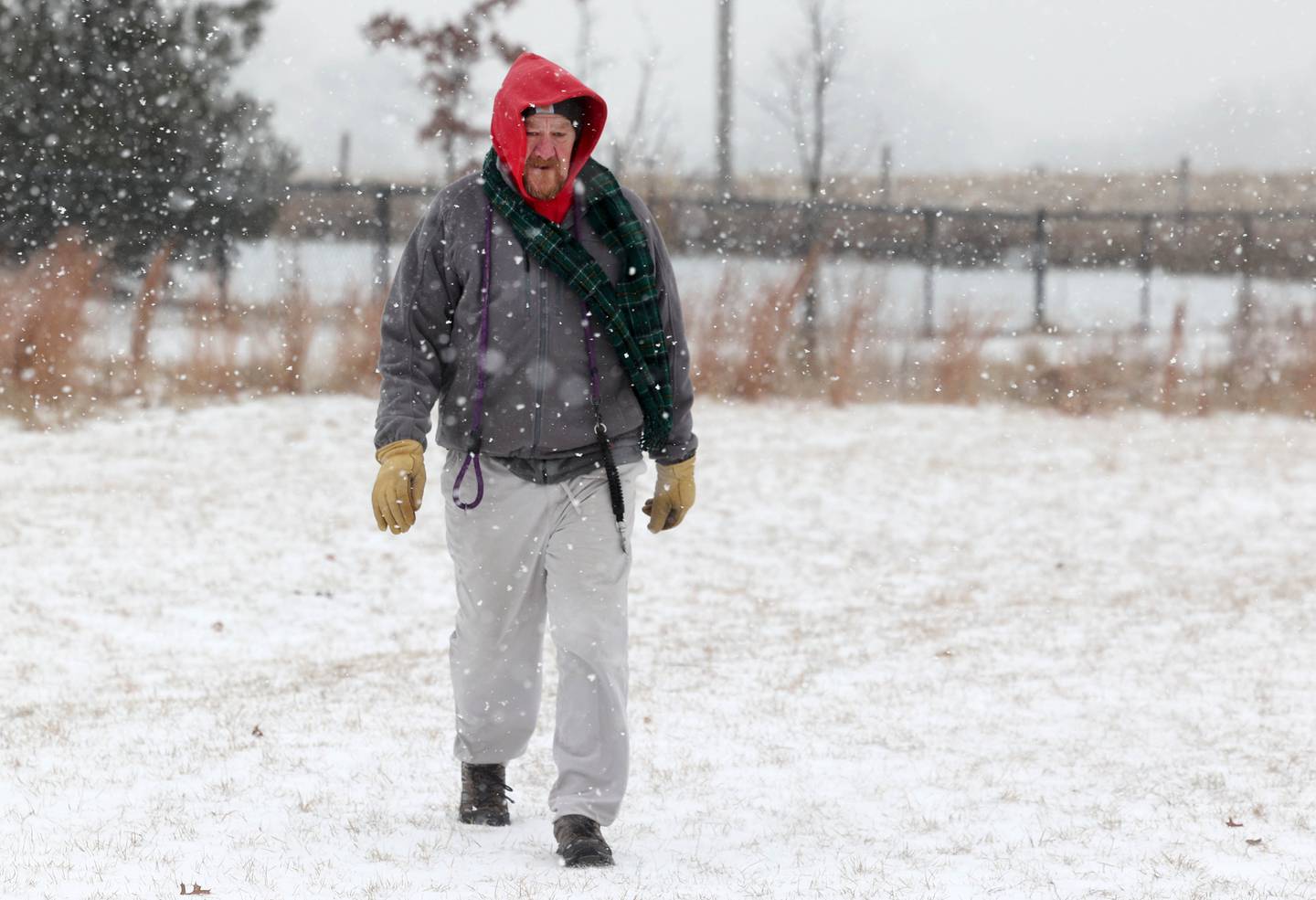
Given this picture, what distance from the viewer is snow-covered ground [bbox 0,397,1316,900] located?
11.3ft

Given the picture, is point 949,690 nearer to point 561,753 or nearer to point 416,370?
point 561,753

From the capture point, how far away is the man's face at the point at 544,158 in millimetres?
3330

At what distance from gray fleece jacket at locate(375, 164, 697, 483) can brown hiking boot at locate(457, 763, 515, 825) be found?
31.3 inches

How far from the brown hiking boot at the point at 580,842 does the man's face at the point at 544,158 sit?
1415mm

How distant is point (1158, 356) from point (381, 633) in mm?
10111

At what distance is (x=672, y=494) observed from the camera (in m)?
3.62

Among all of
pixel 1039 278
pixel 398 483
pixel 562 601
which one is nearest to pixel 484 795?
pixel 562 601

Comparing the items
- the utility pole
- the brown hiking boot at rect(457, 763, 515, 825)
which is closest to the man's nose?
the brown hiking boot at rect(457, 763, 515, 825)

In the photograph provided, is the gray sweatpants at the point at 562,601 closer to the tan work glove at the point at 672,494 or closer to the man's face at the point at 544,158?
the tan work glove at the point at 672,494

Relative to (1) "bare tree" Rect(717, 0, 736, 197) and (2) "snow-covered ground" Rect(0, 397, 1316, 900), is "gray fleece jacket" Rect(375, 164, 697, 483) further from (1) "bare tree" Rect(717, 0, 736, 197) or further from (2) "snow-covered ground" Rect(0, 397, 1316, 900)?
(1) "bare tree" Rect(717, 0, 736, 197)

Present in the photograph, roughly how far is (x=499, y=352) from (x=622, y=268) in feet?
1.16

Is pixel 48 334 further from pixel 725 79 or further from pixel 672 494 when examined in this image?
pixel 672 494

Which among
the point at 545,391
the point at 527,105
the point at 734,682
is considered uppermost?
the point at 527,105

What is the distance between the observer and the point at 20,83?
46.8 feet
